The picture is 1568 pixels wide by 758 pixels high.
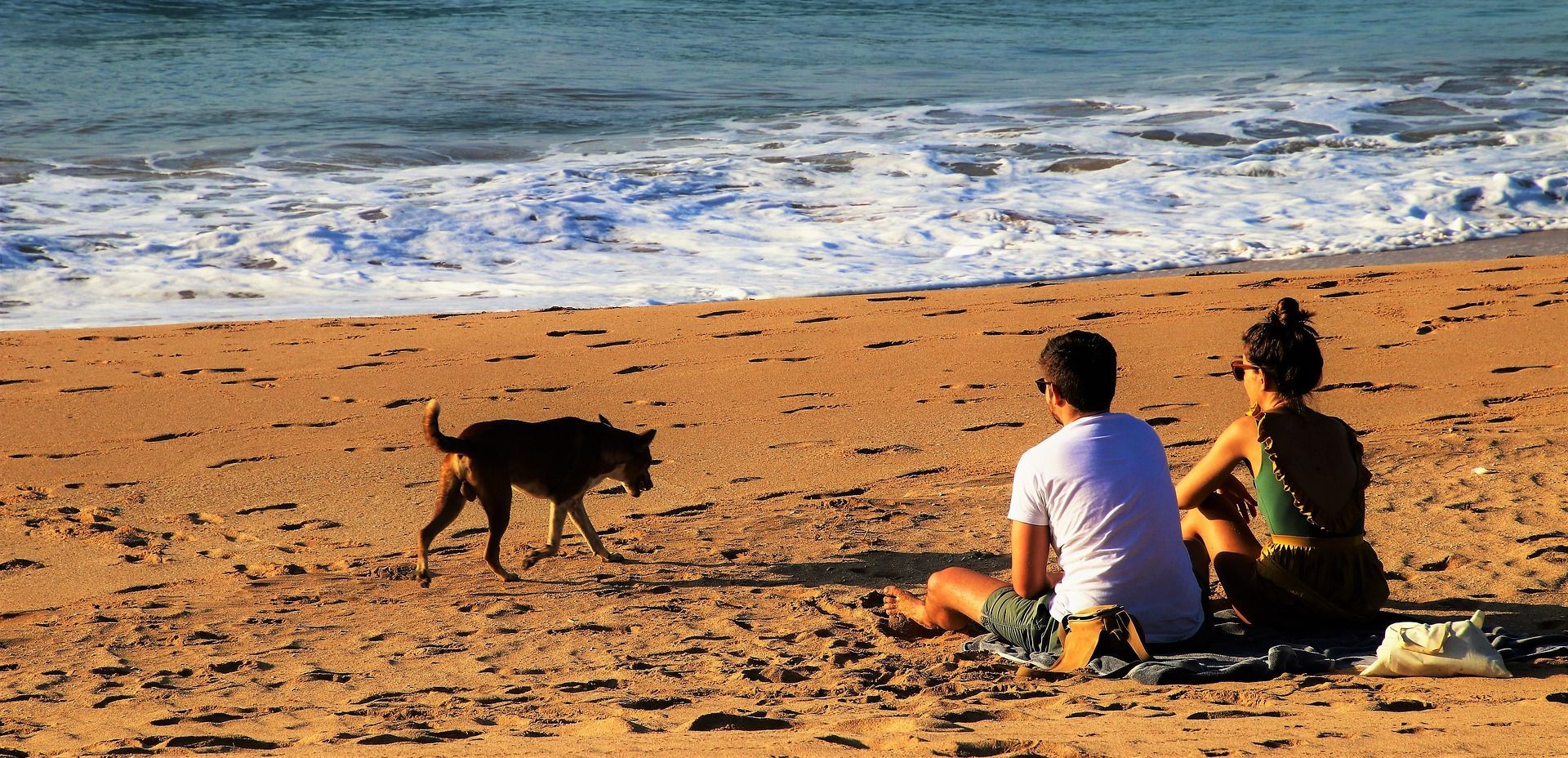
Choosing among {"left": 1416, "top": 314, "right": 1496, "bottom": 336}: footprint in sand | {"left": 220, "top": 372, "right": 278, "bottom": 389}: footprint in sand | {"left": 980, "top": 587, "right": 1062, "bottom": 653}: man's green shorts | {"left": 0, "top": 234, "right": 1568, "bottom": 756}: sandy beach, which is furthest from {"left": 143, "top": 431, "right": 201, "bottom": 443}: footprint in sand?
{"left": 1416, "top": 314, "right": 1496, "bottom": 336}: footprint in sand

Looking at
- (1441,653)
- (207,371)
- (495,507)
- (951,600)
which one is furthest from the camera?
(207,371)

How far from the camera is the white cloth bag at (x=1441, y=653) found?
340 centimetres

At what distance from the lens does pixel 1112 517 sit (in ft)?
11.9

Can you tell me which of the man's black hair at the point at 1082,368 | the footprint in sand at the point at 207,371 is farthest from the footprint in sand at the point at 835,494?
the footprint in sand at the point at 207,371

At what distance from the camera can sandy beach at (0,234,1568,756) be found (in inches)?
129

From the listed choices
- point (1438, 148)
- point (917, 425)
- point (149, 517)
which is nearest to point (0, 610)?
point (149, 517)

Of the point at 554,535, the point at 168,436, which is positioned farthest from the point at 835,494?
the point at 168,436

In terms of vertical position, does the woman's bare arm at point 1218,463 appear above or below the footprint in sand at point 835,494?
above

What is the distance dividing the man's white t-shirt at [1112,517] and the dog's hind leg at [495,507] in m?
2.17

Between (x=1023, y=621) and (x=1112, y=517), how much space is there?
1.45ft

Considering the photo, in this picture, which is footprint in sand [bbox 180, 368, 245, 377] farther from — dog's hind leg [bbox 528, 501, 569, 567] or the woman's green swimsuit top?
the woman's green swimsuit top

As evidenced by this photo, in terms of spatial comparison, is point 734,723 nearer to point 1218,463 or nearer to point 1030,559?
point 1030,559

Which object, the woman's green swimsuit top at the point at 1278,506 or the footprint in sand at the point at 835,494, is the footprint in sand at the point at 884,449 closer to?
the footprint in sand at the point at 835,494

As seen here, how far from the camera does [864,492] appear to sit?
6035mm
